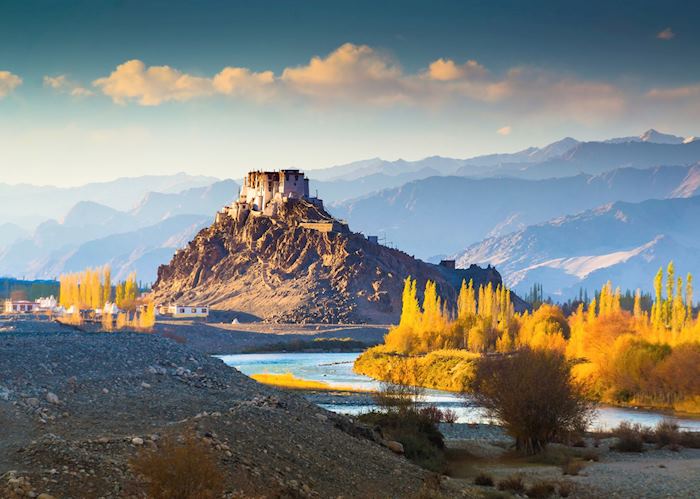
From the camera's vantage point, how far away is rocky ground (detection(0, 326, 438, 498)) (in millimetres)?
22422

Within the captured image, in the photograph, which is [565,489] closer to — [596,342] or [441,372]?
[441,372]

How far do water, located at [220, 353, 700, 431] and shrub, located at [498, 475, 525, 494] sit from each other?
1546 centimetres

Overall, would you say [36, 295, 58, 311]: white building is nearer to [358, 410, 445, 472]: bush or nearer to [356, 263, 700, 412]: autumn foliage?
[356, 263, 700, 412]: autumn foliage

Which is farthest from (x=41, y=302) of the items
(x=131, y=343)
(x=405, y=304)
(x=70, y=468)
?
(x=70, y=468)

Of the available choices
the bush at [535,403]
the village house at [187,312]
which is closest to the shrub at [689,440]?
the bush at [535,403]

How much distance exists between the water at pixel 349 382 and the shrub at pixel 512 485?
1546cm

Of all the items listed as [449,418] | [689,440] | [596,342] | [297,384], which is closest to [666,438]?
[689,440]

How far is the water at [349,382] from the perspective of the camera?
6112cm

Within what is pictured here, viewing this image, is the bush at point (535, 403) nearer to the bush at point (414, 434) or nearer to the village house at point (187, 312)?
the bush at point (414, 434)

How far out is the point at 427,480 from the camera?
3200 centimetres

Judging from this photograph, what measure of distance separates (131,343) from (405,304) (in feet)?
275

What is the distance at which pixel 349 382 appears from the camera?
9069 centimetres

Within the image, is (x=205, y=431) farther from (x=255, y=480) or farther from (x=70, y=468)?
(x=70, y=468)

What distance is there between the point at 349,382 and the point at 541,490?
58186mm
